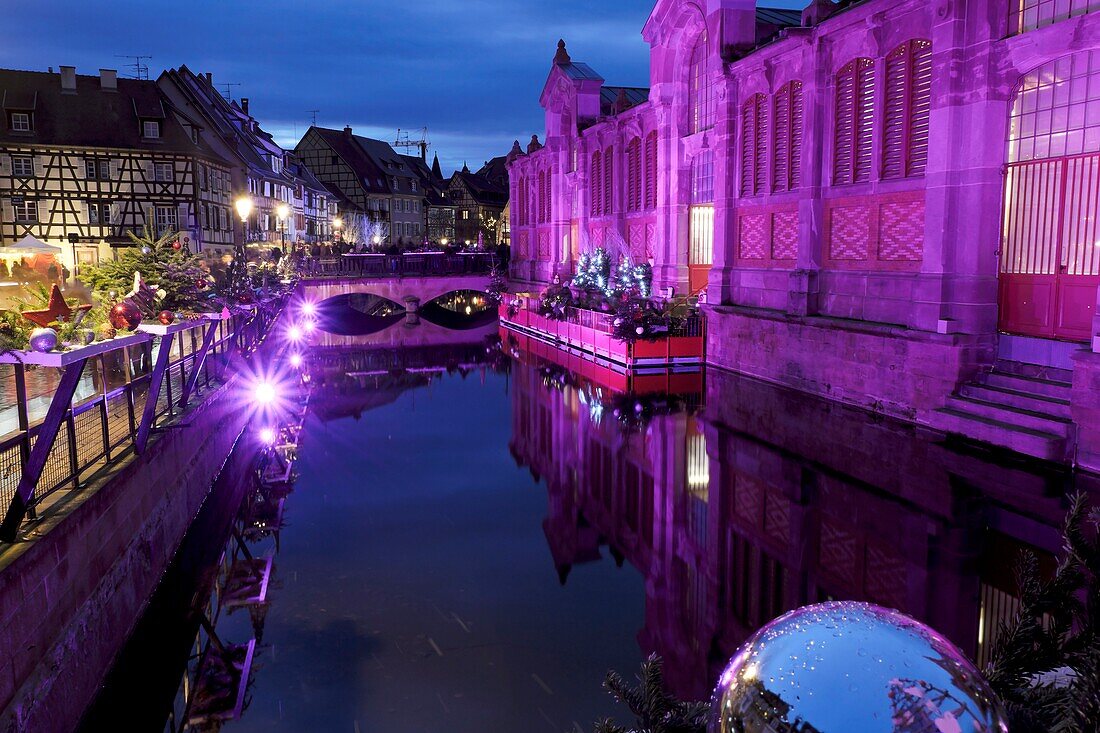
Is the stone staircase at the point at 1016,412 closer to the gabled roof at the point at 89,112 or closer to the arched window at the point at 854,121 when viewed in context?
the arched window at the point at 854,121

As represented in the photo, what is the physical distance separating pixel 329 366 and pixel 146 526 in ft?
70.1

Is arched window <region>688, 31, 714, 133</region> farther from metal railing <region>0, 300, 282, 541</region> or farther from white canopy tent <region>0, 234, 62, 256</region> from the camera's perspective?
white canopy tent <region>0, 234, 62, 256</region>

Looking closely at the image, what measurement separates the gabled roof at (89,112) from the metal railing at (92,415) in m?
30.6

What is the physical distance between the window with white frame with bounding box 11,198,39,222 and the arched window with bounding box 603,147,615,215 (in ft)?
94.7

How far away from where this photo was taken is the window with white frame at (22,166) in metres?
40.1

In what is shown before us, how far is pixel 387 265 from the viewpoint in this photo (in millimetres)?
54250

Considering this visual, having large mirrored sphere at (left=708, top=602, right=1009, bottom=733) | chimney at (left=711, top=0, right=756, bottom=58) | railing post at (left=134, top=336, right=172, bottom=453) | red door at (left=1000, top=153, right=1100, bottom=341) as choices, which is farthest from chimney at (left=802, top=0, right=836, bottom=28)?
large mirrored sphere at (left=708, top=602, right=1009, bottom=733)

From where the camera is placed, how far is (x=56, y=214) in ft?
135

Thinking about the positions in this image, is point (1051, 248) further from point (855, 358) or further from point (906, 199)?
point (855, 358)

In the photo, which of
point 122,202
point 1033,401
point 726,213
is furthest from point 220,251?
point 1033,401

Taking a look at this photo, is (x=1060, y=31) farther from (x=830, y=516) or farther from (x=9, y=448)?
(x=9, y=448)

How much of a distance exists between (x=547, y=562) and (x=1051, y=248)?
39.4 ft

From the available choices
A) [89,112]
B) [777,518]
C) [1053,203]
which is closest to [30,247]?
[89,112]

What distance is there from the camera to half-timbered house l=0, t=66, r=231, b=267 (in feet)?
132
